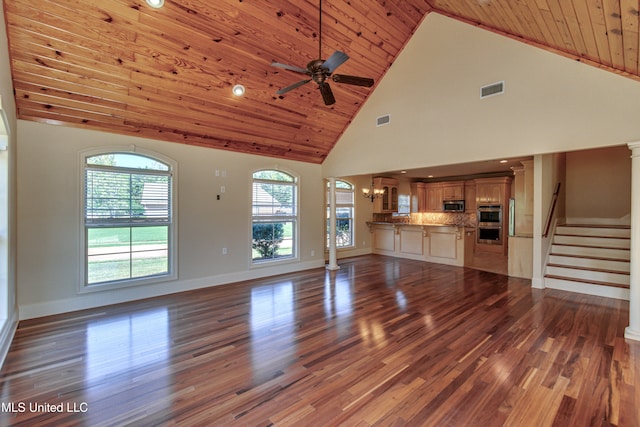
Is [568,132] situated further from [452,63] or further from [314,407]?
[314,407]

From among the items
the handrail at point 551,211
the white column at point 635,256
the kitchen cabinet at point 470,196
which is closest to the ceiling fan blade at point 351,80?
the white column at point 635,256

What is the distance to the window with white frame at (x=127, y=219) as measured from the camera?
428 centimetres

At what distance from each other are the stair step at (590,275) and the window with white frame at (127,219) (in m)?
6.81

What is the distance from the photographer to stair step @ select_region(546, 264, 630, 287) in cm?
462

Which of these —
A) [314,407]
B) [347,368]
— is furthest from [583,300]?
[314,407]

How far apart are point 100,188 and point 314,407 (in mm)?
4332

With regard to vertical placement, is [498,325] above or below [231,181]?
below

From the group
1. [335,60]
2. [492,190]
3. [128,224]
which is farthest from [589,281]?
[128,224]

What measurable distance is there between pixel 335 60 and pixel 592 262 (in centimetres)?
566

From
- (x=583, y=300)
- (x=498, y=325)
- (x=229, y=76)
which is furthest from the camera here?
(x=583, y=300)

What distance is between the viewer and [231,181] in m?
5.65

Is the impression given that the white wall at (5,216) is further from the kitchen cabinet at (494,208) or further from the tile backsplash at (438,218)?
the kitchen cabinet at (494,208)

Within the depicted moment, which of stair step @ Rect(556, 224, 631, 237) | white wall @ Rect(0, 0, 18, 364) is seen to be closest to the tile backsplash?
stair step @ Rect(556, 224, 631, 237)

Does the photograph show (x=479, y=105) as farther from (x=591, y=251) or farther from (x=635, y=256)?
(x=591, y=251)
